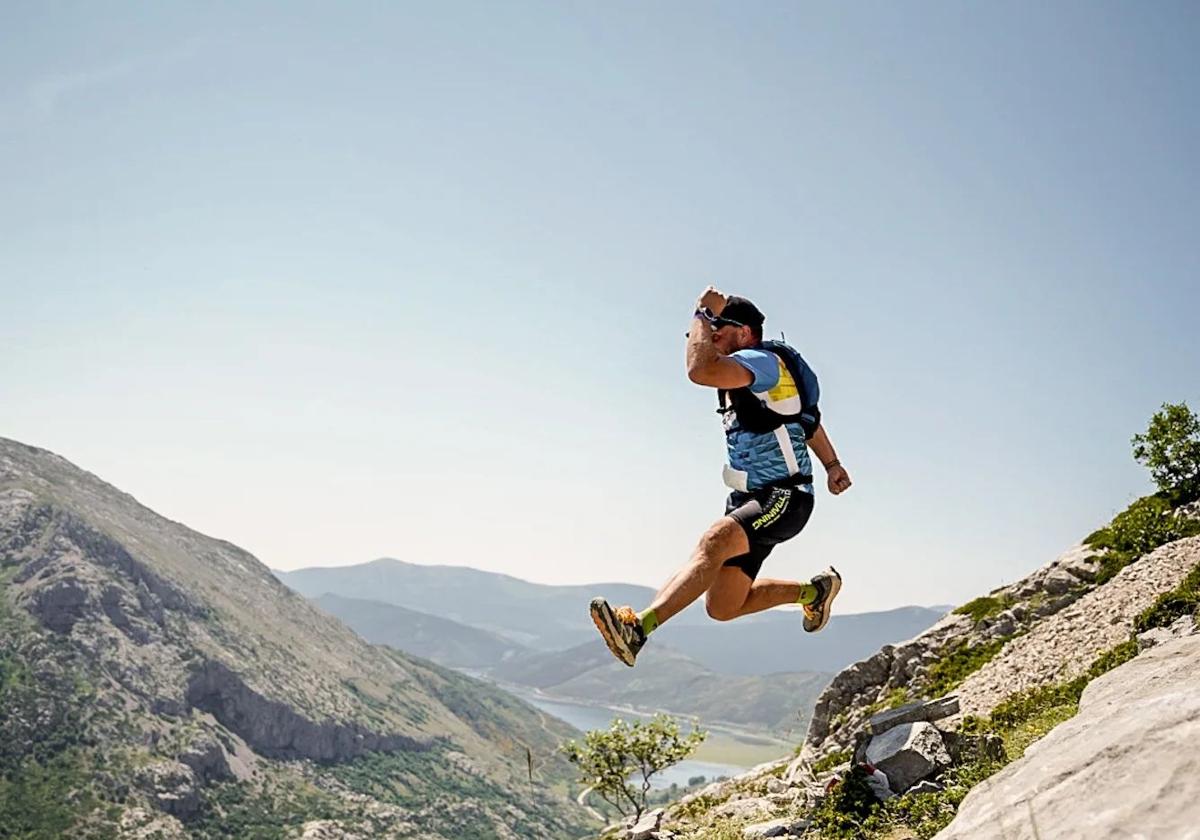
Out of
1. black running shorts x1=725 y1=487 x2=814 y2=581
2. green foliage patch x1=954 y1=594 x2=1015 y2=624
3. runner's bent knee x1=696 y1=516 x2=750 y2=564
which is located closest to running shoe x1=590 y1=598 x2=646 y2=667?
runner's bent knee x1=696 y1=516 x2=750 y2=564

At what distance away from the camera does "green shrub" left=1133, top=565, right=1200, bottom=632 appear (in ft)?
32.0

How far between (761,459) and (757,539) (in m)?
0.69

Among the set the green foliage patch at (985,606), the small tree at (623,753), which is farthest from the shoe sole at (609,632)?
the small tree at (623,753)

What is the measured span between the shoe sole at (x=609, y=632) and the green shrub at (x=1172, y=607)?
25.3 feet

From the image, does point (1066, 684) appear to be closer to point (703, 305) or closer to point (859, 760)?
point (859, 760)

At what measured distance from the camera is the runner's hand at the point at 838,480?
7625mm

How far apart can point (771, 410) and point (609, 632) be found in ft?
7.63

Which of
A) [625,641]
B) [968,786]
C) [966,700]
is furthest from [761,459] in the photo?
[966,700]

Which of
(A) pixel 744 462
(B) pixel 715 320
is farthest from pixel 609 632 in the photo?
(B) pixel 715 320

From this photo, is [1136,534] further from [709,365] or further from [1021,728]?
[709,365]

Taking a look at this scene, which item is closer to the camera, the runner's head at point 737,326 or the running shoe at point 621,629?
the running shoe at point 621,629

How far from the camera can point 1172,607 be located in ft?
33.4

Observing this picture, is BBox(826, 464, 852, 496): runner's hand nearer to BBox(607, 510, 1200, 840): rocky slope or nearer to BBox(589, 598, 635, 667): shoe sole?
BBox(607, 510, 1200, 840): rocky slope

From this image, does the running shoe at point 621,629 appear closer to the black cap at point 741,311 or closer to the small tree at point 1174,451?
the black cap at point 741,311
